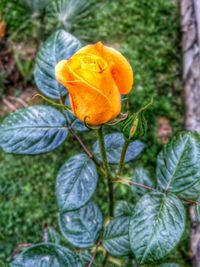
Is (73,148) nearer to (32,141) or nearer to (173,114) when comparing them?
(173,114)

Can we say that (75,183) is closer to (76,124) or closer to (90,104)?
(76,124)

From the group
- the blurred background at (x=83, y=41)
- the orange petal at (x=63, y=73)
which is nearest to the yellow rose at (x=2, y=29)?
the blurred background at (x=83, y=41)

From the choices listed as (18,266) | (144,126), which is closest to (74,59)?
(144,126)

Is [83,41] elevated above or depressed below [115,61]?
below

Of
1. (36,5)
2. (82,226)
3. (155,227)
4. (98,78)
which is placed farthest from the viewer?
(36,5)

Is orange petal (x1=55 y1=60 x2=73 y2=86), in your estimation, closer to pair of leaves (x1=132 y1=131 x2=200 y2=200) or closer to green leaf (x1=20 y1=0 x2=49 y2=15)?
pair of leaves (x1=132 y1=131 x2=200 y2=200)

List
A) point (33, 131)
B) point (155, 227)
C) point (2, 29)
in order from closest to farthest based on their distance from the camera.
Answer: point (155, 227), point (33, 131), point (2, 29)

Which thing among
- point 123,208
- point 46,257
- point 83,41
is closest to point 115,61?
point 46,257
